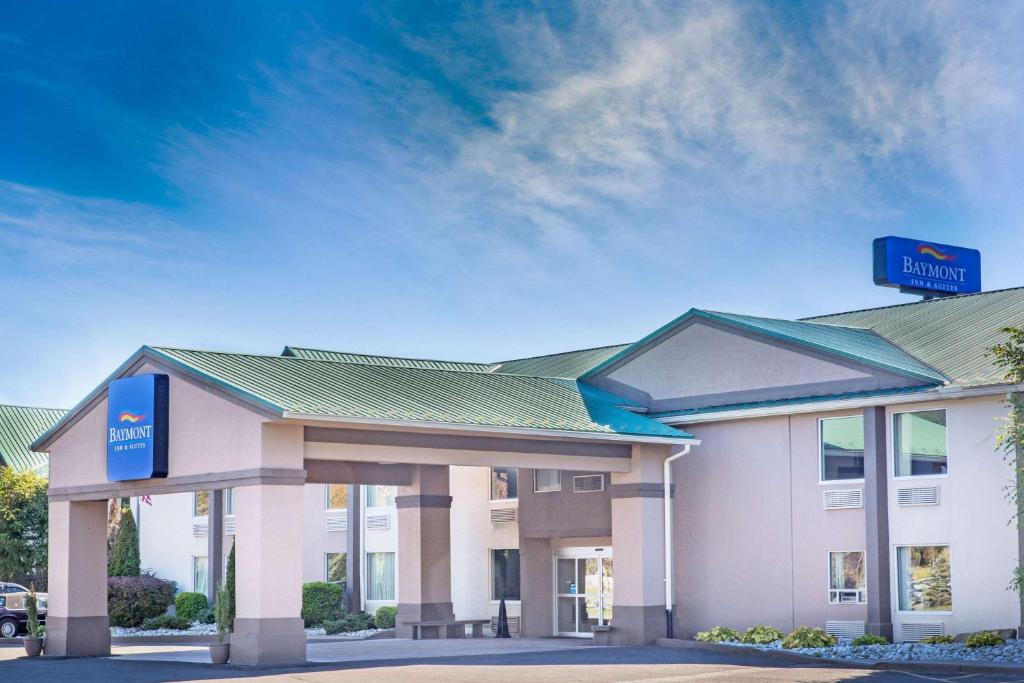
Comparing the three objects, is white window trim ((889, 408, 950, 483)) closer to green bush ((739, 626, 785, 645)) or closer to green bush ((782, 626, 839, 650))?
green bush ((782, 626, 839, 650))

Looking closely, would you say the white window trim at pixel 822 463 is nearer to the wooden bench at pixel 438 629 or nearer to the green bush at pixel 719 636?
the green bush at pixel 719 636

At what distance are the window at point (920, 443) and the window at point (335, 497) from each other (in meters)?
18.2

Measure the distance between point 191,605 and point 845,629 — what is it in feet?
71.1

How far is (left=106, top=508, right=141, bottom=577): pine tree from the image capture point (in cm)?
4453

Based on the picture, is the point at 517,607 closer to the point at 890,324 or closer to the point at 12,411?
the point at 890,324

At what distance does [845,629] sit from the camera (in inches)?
1082

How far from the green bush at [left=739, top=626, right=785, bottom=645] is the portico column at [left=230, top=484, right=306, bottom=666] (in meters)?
8.50

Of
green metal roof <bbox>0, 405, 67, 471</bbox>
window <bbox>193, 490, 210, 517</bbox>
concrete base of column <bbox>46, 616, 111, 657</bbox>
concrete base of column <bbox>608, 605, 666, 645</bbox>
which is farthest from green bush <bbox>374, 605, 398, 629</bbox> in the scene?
green metal roof <bbox>0, 405, 67, 471</bbox>

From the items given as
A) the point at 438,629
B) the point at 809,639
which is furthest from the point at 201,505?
the point at 809,639

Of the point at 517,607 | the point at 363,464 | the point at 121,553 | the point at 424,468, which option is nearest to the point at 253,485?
the point at 363,464

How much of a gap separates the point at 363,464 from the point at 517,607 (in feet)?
23.7

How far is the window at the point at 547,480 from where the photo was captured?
3375 cm

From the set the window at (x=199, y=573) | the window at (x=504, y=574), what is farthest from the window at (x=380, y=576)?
the window at (x=199, y=573)

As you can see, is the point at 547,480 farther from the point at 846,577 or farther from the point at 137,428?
the point at 137,428
